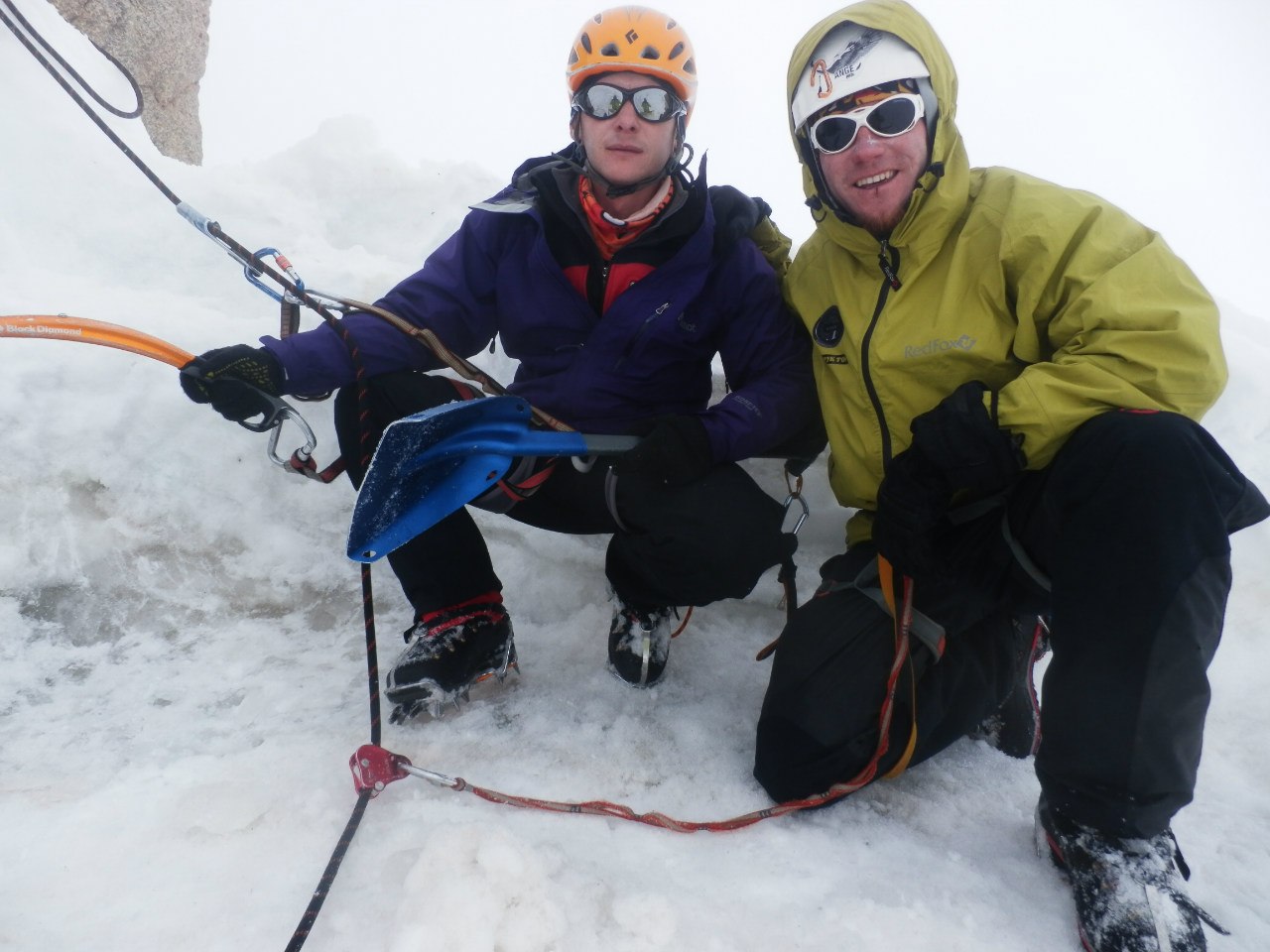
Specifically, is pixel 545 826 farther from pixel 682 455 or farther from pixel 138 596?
pixel 138 596

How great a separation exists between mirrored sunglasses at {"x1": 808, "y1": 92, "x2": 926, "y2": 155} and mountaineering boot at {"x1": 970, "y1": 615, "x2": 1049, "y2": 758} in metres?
1.22

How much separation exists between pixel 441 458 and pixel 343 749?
A: 69 cm

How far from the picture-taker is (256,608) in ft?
7.19

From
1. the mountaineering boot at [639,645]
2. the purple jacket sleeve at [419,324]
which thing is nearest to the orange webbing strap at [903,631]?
the mountaineering boot at [639,645]

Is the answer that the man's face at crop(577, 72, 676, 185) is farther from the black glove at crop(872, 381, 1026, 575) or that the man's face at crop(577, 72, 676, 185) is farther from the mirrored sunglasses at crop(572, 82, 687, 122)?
the black glove at crop(872, 381, 1026, 575)

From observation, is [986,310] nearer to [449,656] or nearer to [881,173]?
[881,173]

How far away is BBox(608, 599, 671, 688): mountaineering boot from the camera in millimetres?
1995

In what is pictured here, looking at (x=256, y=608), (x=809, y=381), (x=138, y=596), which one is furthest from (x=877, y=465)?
(x=138, y=596)

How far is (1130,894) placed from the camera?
3.92 ft

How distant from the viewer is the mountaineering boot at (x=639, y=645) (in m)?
2.00

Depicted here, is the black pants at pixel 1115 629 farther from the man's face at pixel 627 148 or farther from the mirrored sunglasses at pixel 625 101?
the mirrored sunglasses at pixel 625 101

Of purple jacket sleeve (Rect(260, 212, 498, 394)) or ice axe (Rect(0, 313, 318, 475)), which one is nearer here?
ice axe (Rect(0, 313, 318, 475))

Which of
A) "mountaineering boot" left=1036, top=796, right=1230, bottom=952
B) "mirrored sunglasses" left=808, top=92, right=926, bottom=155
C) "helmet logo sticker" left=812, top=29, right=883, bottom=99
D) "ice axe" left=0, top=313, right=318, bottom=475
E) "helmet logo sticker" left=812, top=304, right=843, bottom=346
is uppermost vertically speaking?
"helmet logo sticker" left=812, top=29, right=883, bottom=99

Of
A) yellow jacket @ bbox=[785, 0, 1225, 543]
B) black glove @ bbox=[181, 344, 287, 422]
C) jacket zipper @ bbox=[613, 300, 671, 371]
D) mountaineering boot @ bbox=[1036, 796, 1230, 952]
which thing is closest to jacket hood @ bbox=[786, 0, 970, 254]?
yellow jacket @ bbox=[785, 0, 1225, 543]
